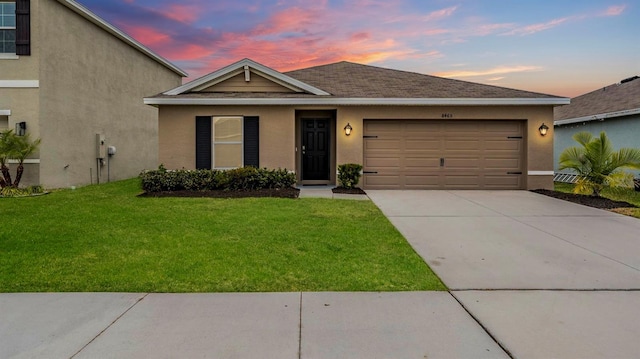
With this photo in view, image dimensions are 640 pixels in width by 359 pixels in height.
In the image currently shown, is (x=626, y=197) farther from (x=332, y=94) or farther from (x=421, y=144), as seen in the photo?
(x=332, y=94)

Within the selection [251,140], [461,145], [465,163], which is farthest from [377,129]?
[251,140]

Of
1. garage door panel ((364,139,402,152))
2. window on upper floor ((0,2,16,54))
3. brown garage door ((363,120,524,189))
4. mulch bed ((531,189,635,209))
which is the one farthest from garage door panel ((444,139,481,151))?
window on upper floor ((0,2,16,54))

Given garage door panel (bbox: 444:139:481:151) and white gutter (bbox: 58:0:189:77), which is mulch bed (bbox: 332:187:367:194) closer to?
garage door panel (bbox: 444:139:481:151)

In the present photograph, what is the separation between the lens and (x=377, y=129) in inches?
477

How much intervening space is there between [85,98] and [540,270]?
14241 millimetres

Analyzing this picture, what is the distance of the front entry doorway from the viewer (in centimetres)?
1270

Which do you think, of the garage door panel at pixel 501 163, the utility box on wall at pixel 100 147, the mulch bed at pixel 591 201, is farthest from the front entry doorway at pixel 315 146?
the utility box on wall at pixel 100 147

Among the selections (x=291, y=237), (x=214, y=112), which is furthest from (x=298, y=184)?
(x=291, y=237)

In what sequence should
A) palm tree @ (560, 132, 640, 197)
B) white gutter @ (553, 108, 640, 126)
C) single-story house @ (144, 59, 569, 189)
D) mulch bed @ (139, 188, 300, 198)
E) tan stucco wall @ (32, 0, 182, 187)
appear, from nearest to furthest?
palm tree @ (560, 132, 640, 197)
mulch bed @ (139, 188, 300, 198)
tan stucco wall @ (32, 0, 182, 187)
single-story house @ (144, 59, 569, 189)
white gutter @ (553, 108, 640, 126)

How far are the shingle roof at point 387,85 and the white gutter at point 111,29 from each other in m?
6.73

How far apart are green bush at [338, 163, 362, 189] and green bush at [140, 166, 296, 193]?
1857mm

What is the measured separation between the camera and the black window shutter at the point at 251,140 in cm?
1168

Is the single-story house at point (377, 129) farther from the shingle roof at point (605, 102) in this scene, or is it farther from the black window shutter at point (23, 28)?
the shingle roof at point (605, 102)
